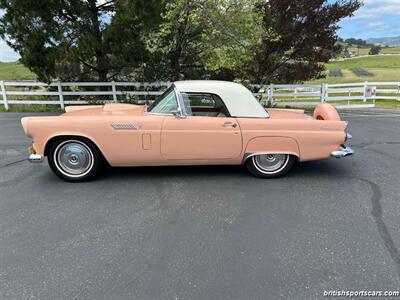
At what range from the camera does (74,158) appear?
13.9 feet

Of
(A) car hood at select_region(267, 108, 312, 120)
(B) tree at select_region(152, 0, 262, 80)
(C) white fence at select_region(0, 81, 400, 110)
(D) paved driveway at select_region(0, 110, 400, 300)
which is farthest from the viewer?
(C) white fence at select_region(0, 81, 400, 110)

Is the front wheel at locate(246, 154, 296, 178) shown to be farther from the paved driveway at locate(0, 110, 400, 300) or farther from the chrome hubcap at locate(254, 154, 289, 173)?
the paved driveway at locate(0, 110, 400, 300)

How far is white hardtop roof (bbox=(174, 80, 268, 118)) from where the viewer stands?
4312 mm

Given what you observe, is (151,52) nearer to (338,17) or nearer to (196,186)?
(338,17)

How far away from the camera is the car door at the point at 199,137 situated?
163 inches

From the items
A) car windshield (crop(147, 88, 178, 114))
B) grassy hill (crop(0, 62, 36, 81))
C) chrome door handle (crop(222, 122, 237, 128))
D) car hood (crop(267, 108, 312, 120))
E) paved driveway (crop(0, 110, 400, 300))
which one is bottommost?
paved driveway (crop(0, 110, 400, 300))

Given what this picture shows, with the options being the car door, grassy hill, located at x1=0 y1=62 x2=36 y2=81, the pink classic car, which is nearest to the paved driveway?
the pink classic car

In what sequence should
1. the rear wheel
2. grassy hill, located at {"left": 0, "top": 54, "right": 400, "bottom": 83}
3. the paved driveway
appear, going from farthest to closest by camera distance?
1. grassy hill, located at {"left": 0, "top": 54, "right": 400, "bottom": 83}
2. the rear wheel
3. the paved driveway

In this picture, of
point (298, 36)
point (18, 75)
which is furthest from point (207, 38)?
point (18, 75)

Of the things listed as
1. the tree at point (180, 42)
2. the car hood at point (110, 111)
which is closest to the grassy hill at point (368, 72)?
the tree at point (180, 42)

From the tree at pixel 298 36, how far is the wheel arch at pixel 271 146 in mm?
8088

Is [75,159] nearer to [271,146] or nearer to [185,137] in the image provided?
[185,137]

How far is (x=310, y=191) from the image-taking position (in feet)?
13.2

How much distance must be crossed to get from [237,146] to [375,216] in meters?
1.85
